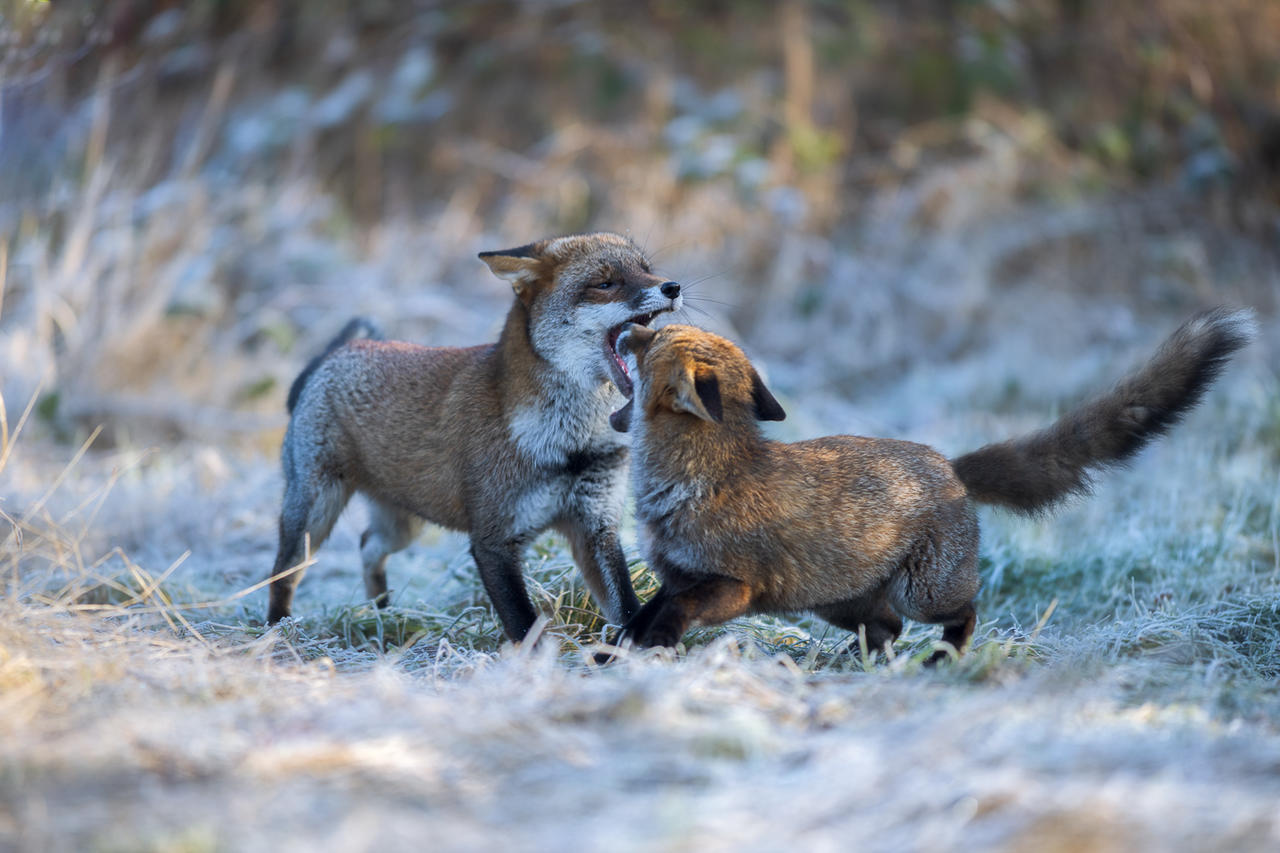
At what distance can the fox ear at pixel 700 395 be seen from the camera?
4.18 meters

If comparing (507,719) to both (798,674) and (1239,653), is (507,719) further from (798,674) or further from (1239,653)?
(1239,653)

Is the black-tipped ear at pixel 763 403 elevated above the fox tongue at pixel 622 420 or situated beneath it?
elevated above

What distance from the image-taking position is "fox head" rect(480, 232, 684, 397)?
4.81 meters

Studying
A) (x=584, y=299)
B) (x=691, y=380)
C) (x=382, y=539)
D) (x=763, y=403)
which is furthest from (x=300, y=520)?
(x=763, y=403)

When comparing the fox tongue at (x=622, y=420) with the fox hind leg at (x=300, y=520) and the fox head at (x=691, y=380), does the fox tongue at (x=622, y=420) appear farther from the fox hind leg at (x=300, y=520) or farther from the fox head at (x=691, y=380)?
the fox hind leg at (x=300, y=520)

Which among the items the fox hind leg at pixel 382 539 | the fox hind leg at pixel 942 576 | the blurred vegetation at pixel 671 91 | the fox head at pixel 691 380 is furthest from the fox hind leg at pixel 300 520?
the blurred vegetation at pixel 671 91

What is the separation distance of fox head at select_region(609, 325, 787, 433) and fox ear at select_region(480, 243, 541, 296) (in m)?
0.64

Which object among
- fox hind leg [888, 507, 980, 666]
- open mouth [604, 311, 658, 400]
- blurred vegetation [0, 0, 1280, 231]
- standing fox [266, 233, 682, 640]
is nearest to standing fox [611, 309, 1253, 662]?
fox hind leg [888, 507, 980, 666]

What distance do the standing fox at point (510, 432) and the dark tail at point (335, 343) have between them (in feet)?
1.25

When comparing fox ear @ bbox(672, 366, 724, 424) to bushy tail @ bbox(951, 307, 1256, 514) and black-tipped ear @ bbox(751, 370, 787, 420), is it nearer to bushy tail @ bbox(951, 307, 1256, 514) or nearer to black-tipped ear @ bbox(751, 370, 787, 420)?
black-tipped ear @ bbox(751, 370, 787, 420)

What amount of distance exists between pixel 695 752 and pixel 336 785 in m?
0.82

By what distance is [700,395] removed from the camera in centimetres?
422

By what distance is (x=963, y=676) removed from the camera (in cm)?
373

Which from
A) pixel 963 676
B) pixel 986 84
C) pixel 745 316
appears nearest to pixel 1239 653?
pixel 963 676
